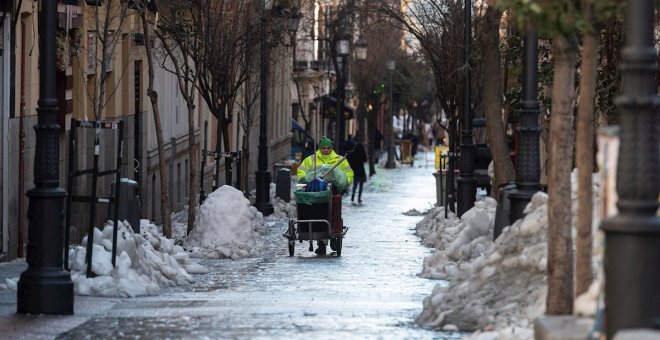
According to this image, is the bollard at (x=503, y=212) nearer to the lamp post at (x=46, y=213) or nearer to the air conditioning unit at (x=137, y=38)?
the lamp post at (x=46, y=213)

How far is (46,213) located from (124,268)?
2.63m

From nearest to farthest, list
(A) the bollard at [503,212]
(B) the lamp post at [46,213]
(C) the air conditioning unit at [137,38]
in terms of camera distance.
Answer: (B) the lamp post at [46,213] → (A) the bollard at [503,212] → (C) the air conditioning unit at [137,38]

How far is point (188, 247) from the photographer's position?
923 inches

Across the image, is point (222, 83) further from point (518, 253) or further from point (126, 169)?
point (518, 253)

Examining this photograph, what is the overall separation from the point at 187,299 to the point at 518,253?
3.69 meters

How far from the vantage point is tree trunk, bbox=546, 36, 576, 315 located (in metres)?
10.9

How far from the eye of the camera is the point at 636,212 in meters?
8.40

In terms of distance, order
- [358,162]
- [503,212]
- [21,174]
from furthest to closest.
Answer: [358,162], [21,174], [503,212]

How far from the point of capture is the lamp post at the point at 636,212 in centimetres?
837

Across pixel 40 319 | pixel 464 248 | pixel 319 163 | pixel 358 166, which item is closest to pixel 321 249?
pixel 319 163

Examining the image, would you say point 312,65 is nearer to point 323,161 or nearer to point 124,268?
point 323,161

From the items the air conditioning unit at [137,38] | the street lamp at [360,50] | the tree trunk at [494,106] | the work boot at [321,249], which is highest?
the street lamp at [360,50]

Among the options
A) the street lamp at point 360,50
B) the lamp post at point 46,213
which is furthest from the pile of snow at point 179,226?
the street lamp at point 360,50

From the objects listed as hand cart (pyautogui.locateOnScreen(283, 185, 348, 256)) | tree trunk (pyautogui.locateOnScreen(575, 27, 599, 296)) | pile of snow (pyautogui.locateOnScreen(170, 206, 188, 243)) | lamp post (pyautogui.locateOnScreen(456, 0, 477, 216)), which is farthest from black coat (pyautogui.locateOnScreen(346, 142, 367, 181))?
tree trunk (pyautogui.locateOnScreen(575, 27, 599, 296))
